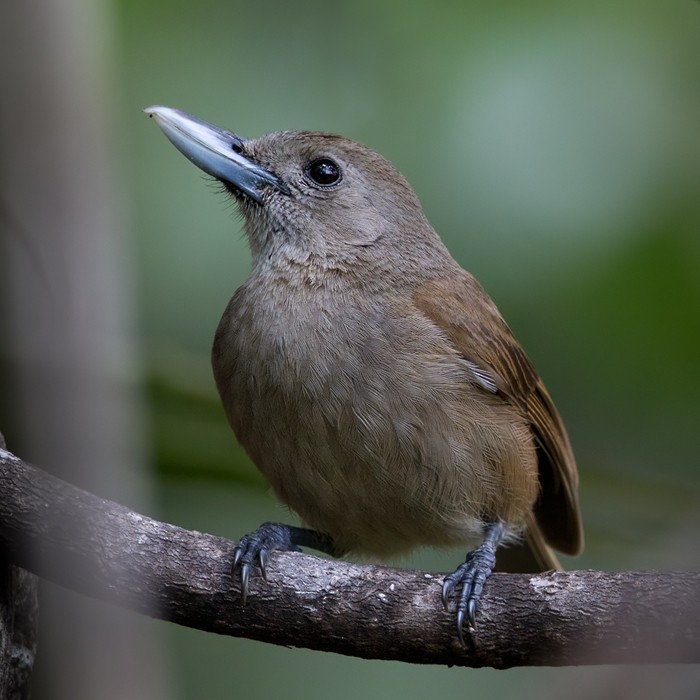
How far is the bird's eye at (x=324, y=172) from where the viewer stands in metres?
4.04

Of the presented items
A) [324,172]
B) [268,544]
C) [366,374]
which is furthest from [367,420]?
[324,172]

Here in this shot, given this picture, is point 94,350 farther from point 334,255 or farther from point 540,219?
point 540,219

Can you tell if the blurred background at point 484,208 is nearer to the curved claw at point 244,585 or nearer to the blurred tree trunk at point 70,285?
the curved claw at point 244,585

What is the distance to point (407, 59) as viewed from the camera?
464 cm

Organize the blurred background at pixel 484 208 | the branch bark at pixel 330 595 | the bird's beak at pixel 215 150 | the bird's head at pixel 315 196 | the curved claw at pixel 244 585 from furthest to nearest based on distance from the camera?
the blurred background at pixel 484 208 < the bird's head at pixel 315 196 < the bird's beak at pixel 215 150 < the curved claw at pixel 244 585 < the branch bark at pixel 330 595

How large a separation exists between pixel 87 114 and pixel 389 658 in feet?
5.07

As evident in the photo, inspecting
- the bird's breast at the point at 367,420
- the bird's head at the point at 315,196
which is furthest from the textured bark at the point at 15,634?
the bird's head at the point at 315,196

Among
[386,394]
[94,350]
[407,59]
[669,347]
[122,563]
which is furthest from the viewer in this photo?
[407,59]

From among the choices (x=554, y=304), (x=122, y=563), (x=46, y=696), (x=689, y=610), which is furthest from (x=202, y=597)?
(x=554, y=304)

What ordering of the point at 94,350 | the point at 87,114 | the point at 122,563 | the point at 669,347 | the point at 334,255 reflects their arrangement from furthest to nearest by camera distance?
the point at 669,347, the point at 334,255, the point at 122,563, the point at 87,114, the point at 94,350

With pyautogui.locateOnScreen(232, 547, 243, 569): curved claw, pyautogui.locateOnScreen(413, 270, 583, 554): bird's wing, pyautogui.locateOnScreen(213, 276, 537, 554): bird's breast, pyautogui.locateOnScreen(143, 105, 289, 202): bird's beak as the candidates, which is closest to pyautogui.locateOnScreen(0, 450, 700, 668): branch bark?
pyautogui.locateOnScreen(232, 547, 243, 569): curved claw

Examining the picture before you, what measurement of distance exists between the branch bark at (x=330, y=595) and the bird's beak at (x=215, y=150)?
1.36m

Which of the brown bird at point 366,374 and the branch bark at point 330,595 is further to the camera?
the brown bird at point 366,374

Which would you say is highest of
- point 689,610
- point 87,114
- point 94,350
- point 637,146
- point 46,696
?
point 637,146
